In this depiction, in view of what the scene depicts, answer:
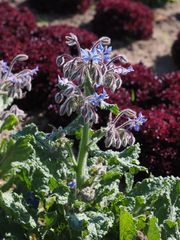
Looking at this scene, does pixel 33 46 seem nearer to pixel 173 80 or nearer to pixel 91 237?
pixel 173 80

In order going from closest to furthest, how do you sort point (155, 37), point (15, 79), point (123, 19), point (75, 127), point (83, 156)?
point (83, 156) → point (75, 127) → point (15, 79) → point (123, 19) → point (155, 37)

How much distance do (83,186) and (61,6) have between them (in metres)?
5.57

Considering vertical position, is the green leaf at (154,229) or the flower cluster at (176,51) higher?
the flower cluster at (176,51)

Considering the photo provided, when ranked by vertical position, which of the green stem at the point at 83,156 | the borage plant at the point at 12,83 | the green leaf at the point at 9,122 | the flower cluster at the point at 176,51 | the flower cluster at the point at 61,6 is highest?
the flower cluster at the point at 61,6

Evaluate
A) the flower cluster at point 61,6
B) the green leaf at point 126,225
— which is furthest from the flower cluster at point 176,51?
the green leaf at point 126,225

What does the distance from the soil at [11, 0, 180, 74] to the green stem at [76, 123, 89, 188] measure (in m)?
4.08

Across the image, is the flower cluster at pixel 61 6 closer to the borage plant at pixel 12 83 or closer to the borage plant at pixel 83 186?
the borage plant at pixel 12 83

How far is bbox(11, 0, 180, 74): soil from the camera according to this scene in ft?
28.8

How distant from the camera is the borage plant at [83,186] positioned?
14.5ft

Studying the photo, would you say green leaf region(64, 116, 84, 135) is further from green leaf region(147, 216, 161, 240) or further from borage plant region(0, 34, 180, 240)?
green leaf region(147, 216, 161, 240)

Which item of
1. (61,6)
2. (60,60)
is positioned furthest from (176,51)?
(60,60)

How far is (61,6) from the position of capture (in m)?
9.75

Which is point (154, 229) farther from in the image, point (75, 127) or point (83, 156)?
point (75, 127)

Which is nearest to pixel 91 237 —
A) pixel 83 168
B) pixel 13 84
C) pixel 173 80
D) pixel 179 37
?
pixel 83 168
